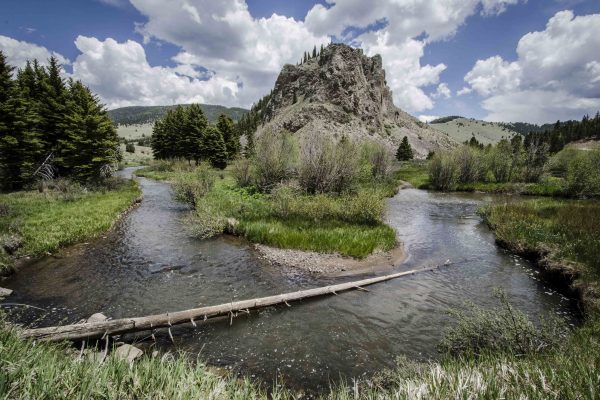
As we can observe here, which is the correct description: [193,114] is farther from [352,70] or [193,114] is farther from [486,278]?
→ [352,70]

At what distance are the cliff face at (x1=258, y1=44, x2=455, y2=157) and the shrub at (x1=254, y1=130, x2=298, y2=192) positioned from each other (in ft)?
173

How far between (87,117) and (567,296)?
39373 mm

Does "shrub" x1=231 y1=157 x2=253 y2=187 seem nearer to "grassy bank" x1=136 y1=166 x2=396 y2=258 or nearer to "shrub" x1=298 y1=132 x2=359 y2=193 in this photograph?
"shrub" x1=298 y1=132 x2=359 y2=193

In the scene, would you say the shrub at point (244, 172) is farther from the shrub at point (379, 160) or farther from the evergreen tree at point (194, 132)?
the evergreen tree at point (194, 132)

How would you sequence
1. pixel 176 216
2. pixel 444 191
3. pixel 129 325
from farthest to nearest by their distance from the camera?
pixel 444 191 → pixel 176 216 → pixel 129 325

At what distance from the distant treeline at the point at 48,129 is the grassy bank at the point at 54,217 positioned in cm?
400

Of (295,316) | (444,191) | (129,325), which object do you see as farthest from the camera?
(444,191)

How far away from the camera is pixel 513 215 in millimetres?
21359

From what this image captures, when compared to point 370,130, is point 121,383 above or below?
below

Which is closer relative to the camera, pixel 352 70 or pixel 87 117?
pixel 87 117

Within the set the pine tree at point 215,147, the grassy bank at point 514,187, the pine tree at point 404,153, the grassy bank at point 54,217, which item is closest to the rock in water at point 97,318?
the grassy bank at point 54,217

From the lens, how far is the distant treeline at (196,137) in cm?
5893

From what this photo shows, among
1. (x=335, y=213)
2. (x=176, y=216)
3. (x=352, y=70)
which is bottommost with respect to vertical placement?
(x=176, y=216)

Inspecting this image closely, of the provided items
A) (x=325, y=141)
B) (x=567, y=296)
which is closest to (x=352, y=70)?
(x=325, y=141)
